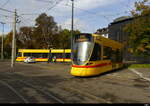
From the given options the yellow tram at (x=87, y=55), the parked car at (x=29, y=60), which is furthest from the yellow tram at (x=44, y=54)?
the yellow tram at (x=87, y=55)

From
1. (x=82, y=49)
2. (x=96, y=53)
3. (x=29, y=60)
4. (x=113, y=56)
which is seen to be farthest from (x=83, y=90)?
(x=29, y=60)

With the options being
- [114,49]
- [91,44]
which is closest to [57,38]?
[114,49]

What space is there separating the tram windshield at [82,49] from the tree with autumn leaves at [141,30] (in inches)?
495

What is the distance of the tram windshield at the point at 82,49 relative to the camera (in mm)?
12891

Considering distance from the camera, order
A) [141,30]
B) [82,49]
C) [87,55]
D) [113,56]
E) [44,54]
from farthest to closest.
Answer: [44,54], [141,30], [113,56], [82,49], [87,55]

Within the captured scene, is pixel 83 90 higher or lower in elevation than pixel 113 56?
lower

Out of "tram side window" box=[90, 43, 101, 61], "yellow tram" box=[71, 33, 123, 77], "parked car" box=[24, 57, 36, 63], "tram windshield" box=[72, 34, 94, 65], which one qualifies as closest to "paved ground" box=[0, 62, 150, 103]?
"yellow tram" box=[71, 33, 123, 77]

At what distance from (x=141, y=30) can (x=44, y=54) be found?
73.3 feet

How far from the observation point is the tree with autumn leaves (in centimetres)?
2353

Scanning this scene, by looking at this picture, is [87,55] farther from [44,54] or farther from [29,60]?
[44,54]

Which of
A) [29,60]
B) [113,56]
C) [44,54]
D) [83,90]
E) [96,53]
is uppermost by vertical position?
[96,53]

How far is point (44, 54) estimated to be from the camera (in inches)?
1569

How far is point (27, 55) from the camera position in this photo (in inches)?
1576

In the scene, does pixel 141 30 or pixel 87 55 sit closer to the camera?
pixel 87 55
